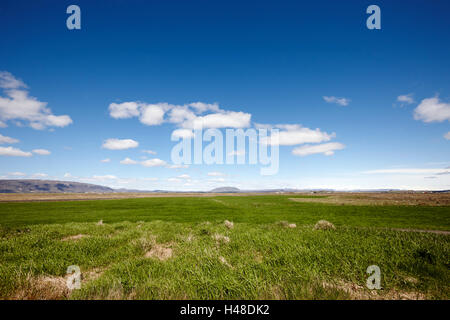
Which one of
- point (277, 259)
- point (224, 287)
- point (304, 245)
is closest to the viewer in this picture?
point (224, 287)

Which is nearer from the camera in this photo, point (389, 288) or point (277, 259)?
point (389, 288)

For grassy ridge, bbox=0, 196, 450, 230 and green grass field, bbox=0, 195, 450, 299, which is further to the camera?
grassy ridge, bbox=0, 196, 450, 230

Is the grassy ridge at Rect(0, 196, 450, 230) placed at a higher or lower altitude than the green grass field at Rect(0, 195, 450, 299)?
lower

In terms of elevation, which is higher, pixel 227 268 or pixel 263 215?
pixel 227 268

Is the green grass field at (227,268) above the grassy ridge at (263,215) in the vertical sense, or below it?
above

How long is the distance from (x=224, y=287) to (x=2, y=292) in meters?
5.57

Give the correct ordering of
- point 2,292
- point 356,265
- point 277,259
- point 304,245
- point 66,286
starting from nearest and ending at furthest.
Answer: point 2,292 < point 66,286 < point 356,265 < point 277,259 < point 304,245

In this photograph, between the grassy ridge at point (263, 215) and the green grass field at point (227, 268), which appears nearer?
the green grass field at point (227, 268)

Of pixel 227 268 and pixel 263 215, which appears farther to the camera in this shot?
pixel 263 215
